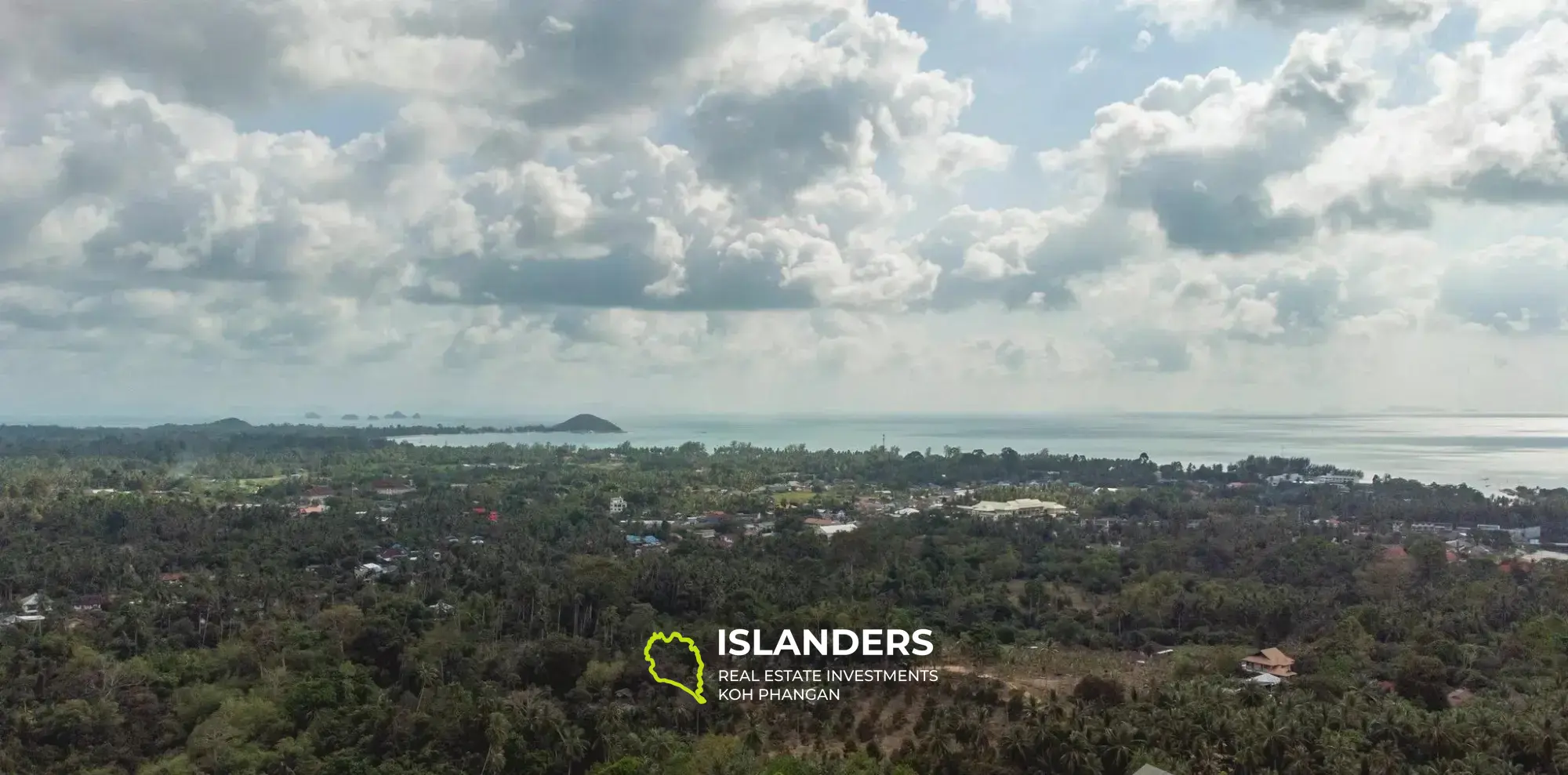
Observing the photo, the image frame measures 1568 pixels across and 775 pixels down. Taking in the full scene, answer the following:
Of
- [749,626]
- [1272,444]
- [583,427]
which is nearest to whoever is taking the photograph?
[749,626]

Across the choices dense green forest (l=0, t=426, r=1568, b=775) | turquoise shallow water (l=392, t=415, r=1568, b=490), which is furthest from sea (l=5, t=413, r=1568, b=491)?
dense green forest (l=0, t=426, r=1568, b=775)

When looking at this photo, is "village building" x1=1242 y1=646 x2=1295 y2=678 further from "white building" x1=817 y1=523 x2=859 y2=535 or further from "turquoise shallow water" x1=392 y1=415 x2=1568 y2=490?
"turquoise shallow water" x1=392 y1=415 x2=1568 y2=490

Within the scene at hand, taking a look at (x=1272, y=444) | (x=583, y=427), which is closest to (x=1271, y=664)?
(x=1272, y=444)

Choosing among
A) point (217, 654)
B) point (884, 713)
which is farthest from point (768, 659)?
point (217, 654)

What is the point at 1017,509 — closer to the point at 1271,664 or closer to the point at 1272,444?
the point at 1271,664

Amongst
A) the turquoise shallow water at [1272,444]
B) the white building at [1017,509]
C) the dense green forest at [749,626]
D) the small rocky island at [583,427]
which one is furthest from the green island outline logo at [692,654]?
the small rocky island at [583,427]
